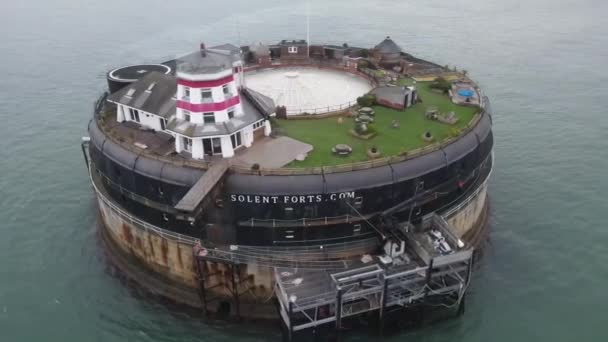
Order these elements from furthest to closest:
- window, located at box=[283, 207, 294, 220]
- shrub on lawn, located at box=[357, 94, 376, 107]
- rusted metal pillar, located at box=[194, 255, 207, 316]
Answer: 1. shrub on lawn, located at box=[357, 94, 376, 107]
2. rusted metal pillar, located at box=[194, 255, 207, 316]
3. window, located at box=[283, 207, 294, 220]

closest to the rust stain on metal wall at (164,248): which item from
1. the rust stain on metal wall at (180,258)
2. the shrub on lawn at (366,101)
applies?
the rust stain on metal wall at (180,258)

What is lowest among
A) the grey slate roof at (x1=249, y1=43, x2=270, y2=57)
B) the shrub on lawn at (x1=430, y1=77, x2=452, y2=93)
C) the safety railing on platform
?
the safety railing on platform

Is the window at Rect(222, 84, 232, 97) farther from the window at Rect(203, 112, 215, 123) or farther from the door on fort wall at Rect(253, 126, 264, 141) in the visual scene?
the door on fort wall at Rect(253, 126, 264, 141)

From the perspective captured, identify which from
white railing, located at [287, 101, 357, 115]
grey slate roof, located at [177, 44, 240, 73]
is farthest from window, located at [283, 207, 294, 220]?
white railing, located at [287, 101, 357, 115]

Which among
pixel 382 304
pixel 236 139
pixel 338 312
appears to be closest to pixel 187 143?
pixel 236 139

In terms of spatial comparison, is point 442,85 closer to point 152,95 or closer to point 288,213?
point 288,213

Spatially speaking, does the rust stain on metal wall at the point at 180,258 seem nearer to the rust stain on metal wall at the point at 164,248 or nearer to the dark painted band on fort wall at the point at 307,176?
the rust stain on metal wall at the point at 164,248
